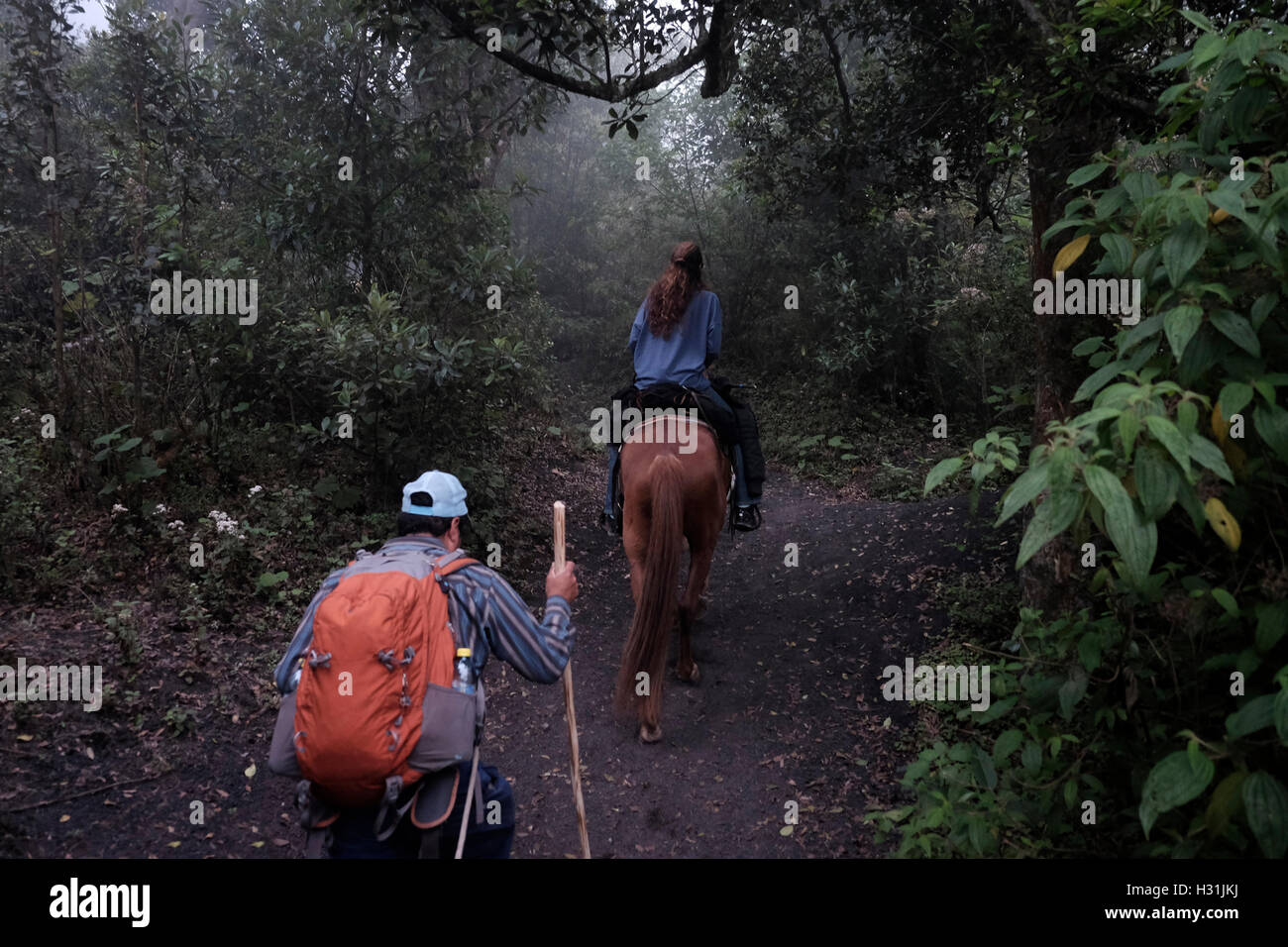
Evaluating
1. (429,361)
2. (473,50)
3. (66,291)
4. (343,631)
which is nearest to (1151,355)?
(343,631)

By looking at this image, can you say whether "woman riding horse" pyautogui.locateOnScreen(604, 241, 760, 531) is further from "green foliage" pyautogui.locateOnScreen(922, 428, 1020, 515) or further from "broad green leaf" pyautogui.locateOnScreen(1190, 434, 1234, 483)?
"broad green leaf" pyautogui.locateOnScreen(1190, 434, 1234, 483)

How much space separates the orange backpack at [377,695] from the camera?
2.45 metres

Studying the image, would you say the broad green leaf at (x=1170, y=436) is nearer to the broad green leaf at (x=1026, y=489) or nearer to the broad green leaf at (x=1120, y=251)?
the broad green leaf at (x=1026, y=489)

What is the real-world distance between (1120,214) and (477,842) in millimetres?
3274

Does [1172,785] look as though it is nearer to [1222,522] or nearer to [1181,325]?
[1222,522]

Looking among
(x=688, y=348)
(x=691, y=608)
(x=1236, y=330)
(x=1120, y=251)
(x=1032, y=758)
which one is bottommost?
(x=1032, y=758)

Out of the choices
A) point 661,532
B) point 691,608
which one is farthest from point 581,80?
point 691,608

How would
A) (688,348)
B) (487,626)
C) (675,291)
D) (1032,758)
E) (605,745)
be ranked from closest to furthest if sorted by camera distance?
(487,626) → (1032,758) → (605,745) → (675,291) → (688,348)

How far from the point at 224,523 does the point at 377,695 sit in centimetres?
469

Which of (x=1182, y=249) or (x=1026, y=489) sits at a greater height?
(x=1182, y=249)

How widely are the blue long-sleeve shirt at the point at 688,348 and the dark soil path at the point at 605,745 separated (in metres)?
2.30

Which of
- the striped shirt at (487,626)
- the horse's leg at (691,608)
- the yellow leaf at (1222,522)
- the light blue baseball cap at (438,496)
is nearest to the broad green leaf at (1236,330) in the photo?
the yellow leaf at (1222,522)

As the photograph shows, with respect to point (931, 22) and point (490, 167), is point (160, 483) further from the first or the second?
point (490, 167)

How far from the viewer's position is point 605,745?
554 centimetres
